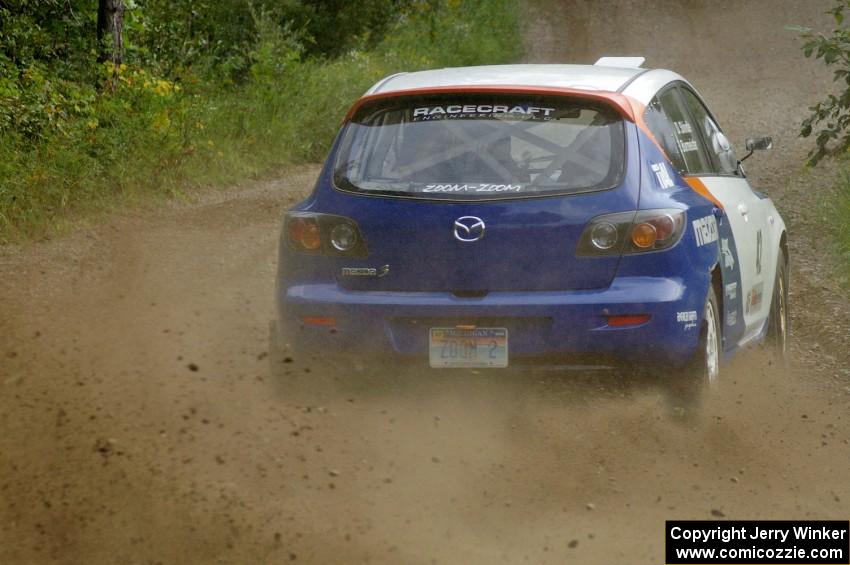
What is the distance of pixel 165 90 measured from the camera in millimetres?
13953

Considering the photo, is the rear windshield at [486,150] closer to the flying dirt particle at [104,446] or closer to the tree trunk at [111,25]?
the flying dirt particle at [104,446]

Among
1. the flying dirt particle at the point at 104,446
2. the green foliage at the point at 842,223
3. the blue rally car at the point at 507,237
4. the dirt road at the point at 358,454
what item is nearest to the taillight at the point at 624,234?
the blue rally car at the point at 507,237

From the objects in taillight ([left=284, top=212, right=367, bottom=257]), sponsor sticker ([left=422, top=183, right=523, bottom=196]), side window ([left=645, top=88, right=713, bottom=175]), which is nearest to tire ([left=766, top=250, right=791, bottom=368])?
side window ([left=645, top=88, right=713, bottom=175])

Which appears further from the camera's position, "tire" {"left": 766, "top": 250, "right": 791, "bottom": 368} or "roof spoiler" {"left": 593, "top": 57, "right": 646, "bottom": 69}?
"tire" {"left": 766, "top": 250, "right": 791, "bottom": 368}

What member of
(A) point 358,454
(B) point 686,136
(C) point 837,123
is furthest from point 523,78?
(C) point 837,123

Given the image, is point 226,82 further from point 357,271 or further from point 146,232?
point 357,271

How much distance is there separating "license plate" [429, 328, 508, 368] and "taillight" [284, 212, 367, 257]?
50cm

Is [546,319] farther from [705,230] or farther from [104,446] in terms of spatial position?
[104,446]

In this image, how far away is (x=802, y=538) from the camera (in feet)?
15.5

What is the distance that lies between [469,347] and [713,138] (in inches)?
93.4

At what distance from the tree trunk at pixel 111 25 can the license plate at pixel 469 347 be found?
9.83 m

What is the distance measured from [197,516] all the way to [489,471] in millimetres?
1204

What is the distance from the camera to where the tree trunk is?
14.4 meters

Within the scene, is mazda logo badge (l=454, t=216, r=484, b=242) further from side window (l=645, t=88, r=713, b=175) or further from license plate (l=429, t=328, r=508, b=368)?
side window (l=645, t=88, r=713, b=175)
